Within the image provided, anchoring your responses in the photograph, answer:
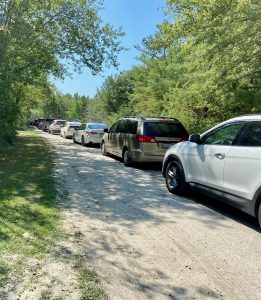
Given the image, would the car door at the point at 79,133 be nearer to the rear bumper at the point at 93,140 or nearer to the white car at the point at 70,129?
the rear bumper at the point at 93,140

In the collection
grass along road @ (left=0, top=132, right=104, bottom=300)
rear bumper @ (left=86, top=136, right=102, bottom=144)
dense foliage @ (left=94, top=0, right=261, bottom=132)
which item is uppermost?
dense foliage @ (left=94, top=0, right=261, bottom=132)

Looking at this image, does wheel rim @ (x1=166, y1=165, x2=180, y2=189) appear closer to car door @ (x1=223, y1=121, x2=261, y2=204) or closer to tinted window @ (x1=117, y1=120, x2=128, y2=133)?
car door @ (x1=223, y1=121, x2=261, y2=204)

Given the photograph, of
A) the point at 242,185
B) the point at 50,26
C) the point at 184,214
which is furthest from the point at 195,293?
the point at 50,26

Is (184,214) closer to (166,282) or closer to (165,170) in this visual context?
(165,170)

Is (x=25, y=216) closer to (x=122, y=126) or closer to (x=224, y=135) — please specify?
(x=224, y=135)

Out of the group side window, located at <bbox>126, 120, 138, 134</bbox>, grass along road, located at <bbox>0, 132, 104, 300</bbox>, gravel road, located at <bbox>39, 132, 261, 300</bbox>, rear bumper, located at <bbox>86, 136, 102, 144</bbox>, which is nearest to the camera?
grass along road, located at <bbox>0, 132, 104, 300</bbox>

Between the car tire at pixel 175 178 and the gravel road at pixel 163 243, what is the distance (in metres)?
A: 0.21

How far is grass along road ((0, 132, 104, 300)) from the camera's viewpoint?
11.8 feet

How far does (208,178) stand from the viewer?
6742mm

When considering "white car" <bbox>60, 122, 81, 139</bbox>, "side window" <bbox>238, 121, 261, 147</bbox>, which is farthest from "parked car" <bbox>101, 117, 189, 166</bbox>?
"white car" <bbox>60, 122, 81, 139</bbox>

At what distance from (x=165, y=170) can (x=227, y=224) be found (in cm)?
284

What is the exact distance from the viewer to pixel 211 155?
666 centimetres

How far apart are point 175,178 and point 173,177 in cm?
14

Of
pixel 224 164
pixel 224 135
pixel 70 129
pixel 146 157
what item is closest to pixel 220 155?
pixel 224 164
